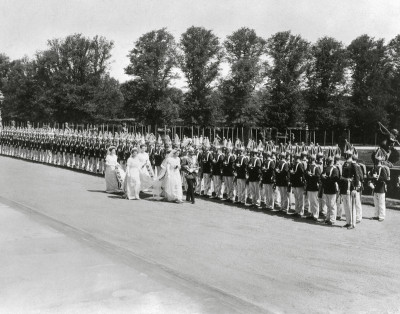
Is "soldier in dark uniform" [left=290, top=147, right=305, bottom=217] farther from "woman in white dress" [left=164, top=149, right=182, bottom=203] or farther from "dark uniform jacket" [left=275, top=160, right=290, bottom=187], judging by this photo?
"woman in white dress" [left=164, top=149, right=182, bottom=203]

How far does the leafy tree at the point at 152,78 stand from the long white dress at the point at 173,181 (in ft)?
128

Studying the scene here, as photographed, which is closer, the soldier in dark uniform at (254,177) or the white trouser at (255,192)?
the soldier in dark uniform at (254,177)

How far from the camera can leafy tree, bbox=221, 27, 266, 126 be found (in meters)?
55.3

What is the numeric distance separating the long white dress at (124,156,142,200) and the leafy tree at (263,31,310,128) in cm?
3803

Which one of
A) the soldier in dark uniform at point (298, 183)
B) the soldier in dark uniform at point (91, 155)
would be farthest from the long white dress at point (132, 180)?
the soldier in dark uniform at point (91, 155)

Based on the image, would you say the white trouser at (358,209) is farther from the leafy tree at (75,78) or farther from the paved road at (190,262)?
the leafy tree at (75,78)

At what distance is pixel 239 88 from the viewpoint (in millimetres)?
55906

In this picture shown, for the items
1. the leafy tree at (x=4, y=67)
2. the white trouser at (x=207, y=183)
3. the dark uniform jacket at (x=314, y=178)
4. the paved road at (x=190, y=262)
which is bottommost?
the paved road at (x=190, y=262)

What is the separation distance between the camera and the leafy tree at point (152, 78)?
5728 centimetres

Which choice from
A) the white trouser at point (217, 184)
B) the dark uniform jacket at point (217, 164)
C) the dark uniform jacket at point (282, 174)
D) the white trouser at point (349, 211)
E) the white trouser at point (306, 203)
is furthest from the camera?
the white trouser at point (217, 184)

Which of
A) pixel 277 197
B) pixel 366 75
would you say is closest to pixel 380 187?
pixel 277 197

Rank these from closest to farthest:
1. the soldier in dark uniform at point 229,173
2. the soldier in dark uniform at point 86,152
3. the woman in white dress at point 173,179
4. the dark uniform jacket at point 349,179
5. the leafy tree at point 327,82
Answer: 1. the dark uniform jacket at point 349,179
2. the woman in white dress at point 173,179
3. the soldier in dark uniform at point 229,173
4. the soldier in dark uniform at point 86,152
5. the leafy tree at point 327,82

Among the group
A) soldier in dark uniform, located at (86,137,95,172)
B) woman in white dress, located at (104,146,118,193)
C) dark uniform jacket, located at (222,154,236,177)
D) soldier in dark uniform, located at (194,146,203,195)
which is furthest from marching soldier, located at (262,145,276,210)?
soldier in dark uniform, located at (86,137,95,172)

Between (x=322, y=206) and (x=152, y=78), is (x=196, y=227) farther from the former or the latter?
(x=152, y=78)
